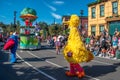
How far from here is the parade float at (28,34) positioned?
2808 cm

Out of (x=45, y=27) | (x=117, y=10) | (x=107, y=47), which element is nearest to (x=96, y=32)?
(x=117, y=10)

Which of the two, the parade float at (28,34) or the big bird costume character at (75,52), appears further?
the parade float at (28,34)

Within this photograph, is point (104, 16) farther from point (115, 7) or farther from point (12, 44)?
point (12, 44)

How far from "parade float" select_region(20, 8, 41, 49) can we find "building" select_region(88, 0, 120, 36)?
7432 millimetres

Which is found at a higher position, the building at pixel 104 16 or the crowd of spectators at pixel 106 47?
the building at pixel 104 16

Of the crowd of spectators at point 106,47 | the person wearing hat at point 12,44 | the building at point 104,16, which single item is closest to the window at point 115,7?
the building at point 104,16

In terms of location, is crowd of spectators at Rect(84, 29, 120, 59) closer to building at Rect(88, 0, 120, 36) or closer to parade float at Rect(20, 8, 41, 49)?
building at Rect(88, 0, 120, 36)

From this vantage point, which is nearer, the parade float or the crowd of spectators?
the crowd of spectators

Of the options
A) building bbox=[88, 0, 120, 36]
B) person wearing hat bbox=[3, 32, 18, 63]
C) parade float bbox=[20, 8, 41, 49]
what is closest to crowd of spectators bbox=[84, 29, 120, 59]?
building bbox=[88, 0, 120, 36]

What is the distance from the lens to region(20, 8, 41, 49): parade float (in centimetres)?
2808

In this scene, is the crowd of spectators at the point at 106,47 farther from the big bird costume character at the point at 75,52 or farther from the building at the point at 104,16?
the big bird costume character at the point at 75,52

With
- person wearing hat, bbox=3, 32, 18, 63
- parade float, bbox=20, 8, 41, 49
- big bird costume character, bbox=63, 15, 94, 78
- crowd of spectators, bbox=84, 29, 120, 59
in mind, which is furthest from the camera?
parade float, bbox=20, 8, 41, 49

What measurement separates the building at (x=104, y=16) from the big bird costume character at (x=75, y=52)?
1579 cm

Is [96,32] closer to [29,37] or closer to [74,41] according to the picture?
[29,37]
